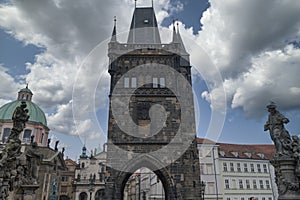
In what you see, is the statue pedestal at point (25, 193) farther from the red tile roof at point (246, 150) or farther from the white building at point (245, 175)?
the red tile roof at point (246, 150)

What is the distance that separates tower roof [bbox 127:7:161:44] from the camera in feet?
71.8

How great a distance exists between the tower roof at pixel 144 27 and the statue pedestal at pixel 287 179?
16.7 meters

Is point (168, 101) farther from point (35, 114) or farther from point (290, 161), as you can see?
point (35, 114)

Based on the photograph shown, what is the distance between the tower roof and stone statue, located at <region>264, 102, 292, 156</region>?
15.5m

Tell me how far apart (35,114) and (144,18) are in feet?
60.4

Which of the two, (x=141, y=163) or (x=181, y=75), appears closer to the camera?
(x=141, y=163)

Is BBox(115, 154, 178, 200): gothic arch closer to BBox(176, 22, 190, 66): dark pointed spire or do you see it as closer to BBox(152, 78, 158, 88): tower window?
BBox(152, 78, 158, 88): tower window

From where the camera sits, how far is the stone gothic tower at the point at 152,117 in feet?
53.5

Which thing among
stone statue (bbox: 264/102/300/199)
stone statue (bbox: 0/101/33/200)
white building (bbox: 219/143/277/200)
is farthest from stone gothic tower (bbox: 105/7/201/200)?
white building (bbox: 219/143/277/200)

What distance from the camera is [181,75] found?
20.2 meters

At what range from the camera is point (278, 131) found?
731 centimetres

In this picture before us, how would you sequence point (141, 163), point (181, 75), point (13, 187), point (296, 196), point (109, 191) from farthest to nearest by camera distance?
point (181, 75)
point (141, 163)
point (109, 191)
point (13, 187)
point (296, 196)

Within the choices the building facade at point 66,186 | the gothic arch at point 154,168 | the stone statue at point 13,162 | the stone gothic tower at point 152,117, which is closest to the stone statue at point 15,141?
the stone statue at point 13,162

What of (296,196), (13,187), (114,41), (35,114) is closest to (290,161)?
(296,196)
